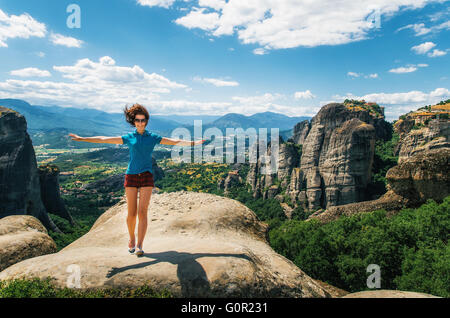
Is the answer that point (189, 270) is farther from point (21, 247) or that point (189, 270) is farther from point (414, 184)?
point (414, 184)

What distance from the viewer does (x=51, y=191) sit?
2163 inches

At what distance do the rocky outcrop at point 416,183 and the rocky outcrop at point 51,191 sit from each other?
57729mm

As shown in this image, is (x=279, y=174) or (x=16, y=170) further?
(x=279, y=174)

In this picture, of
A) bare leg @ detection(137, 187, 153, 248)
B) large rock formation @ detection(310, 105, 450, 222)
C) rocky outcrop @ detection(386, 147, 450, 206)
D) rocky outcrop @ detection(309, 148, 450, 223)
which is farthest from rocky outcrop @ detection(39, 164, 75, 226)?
rocky outcrop @ detection(386, 147, 450, 206)

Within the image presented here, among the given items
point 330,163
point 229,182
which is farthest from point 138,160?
point 229,182

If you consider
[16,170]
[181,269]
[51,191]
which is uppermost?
[181,269]

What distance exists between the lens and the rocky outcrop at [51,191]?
5339cm

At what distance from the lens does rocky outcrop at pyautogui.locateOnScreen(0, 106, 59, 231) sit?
137ft

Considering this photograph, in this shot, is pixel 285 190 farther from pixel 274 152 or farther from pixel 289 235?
pixel 289 235

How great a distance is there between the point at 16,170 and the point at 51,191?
1314 centimetres

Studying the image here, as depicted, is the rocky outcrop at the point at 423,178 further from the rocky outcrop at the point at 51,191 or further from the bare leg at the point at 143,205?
the rocky outcrop at the point at 51,191

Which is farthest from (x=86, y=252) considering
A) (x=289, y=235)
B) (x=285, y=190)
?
(x=285, y=190)

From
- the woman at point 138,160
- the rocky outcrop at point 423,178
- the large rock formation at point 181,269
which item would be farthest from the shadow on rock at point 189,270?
the rocky outcrop at point 423,178
